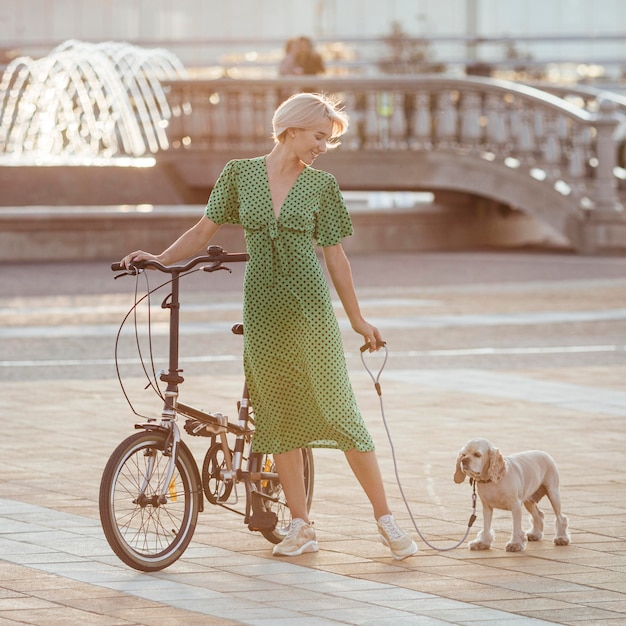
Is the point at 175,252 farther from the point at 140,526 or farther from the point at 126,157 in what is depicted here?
the point at 126,157

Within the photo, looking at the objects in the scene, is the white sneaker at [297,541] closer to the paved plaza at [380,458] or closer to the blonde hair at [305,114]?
the paved plaza at [380,458]

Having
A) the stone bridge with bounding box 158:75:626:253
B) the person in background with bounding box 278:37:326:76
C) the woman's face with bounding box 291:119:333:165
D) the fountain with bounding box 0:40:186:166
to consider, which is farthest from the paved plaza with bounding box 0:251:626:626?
the fountain with bounding box 0:40:186:166

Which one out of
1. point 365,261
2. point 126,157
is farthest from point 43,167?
point 365,261

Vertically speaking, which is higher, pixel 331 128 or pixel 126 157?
pixel 331 128

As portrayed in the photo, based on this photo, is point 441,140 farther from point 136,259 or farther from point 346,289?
point 136,259

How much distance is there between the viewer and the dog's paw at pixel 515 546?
6.53 m

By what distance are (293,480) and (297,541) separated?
219 millimetres

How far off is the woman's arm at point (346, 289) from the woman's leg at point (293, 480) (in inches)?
19.1

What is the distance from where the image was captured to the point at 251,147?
24844 mm

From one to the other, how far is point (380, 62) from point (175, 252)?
30.8 meters

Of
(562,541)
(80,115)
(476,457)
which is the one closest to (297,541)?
(476,457)

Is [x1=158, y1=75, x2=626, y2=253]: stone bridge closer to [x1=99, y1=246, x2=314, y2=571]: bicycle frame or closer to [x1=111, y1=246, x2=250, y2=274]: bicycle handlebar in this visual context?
[x1=99, y1=246, x2=314, y2=571]: bicycle frame

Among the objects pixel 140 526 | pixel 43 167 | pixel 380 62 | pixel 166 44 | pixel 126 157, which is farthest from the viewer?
pixel 166 44

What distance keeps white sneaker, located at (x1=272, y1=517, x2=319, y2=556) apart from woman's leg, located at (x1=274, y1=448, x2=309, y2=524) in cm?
4
